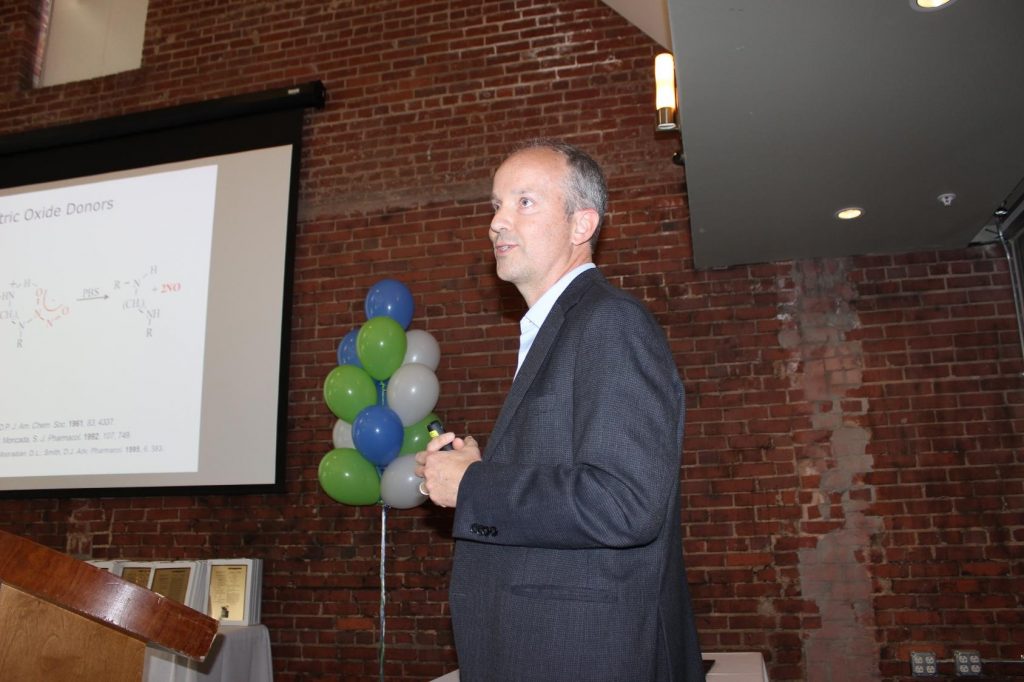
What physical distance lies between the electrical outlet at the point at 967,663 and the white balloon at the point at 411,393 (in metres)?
2.56

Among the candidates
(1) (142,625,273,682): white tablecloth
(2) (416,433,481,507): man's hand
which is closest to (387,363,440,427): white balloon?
(1) (142,625,273,682): white tablecloth

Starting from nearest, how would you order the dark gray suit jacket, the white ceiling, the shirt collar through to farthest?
1. the dark gray suit jacket
2. the shirt collar
3. the white ceiling

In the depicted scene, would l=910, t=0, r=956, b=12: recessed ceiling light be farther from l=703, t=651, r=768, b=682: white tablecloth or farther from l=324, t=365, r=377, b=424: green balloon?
l=324, t=365, r=377, b=424: green balloon

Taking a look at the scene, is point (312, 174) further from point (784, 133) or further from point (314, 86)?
point (784, 133)

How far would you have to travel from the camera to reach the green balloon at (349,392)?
3.82 meters

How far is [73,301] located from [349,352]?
1878mm

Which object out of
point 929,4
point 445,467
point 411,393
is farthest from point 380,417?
point 929,4

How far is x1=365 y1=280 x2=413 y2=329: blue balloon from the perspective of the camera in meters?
4.07

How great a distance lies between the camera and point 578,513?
1187 millimetres

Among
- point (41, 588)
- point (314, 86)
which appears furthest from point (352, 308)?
point (41, 588)

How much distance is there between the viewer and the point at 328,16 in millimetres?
5145

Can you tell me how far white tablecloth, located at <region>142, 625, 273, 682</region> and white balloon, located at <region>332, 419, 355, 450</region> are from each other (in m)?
0.99

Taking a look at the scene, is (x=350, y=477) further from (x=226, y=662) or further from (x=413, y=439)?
(x=226, y=662)

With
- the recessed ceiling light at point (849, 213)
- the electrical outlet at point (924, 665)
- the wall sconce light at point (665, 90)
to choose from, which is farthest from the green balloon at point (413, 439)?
the electrical outlet at point (924, 665)
